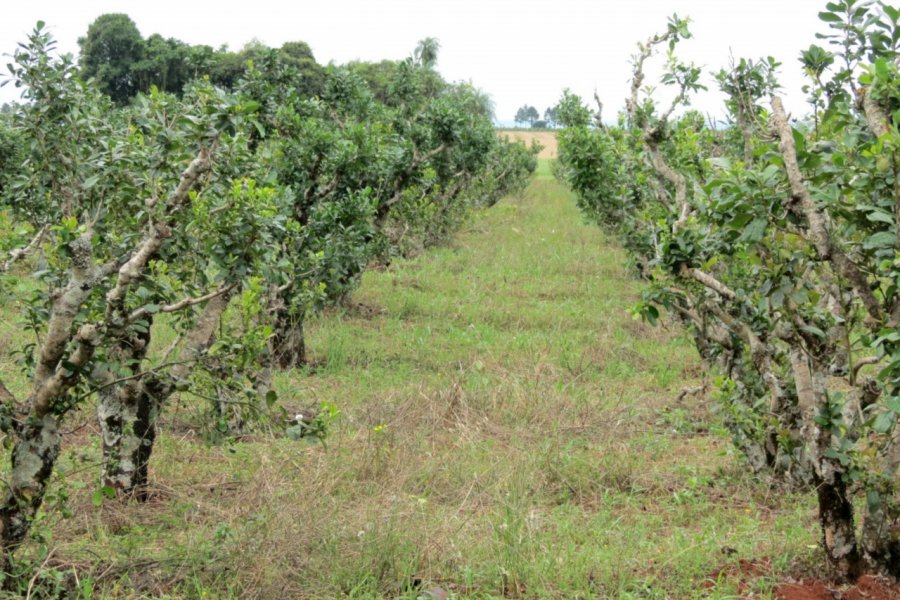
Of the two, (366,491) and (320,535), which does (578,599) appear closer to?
(320,535)

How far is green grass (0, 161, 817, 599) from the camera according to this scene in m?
4.25

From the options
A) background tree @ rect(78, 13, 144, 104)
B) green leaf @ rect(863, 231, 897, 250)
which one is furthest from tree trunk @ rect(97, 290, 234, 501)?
background tree @ rect(78, 13, 144, 104)

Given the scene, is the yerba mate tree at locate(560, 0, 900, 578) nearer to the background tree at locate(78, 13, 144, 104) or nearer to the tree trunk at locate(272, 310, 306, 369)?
the tree trunk at locate(272, 310, 306, 369)

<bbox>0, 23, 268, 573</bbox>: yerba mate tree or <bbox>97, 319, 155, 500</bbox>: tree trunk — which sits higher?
<bbox>0, 23, 268, 573</bbox>: yerba mate tree

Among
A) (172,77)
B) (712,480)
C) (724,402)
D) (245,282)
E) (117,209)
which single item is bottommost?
(712,480)

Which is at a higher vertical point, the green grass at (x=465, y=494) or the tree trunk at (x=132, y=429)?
the tree trunk at (x=132, y=429)

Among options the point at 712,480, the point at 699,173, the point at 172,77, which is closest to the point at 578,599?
the point at 712,480

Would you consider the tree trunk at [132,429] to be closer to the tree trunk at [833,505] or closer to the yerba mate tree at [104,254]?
the yerba mate tree at [104,254]

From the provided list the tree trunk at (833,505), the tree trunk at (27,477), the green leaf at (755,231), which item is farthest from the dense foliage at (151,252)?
the tree trunk at (833,505)

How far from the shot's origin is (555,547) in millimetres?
4637

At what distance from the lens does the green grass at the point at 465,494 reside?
425 cm

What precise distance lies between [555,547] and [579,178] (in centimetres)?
498

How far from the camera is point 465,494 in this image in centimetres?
545

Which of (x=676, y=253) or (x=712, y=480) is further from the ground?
(x=676, y=253)
